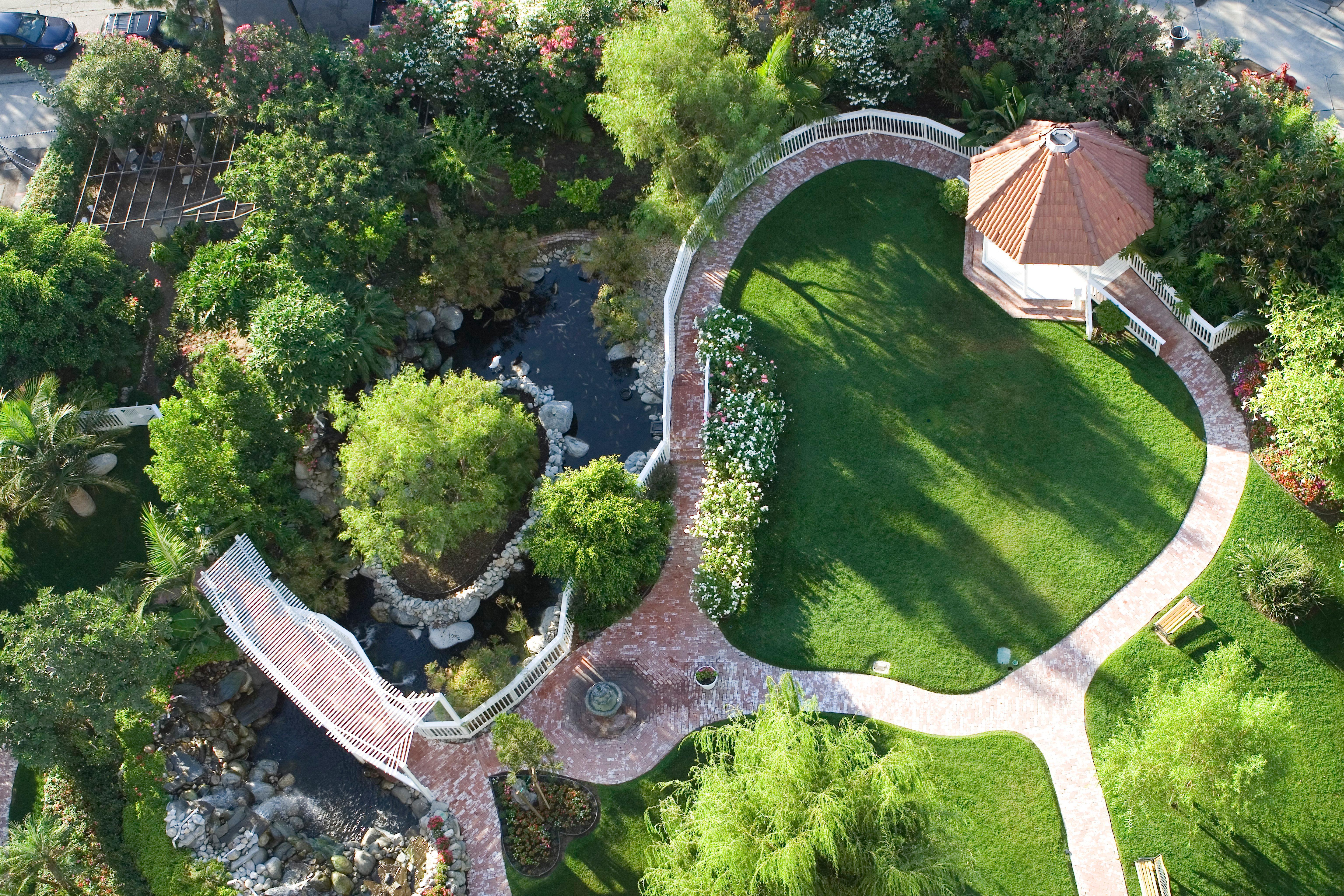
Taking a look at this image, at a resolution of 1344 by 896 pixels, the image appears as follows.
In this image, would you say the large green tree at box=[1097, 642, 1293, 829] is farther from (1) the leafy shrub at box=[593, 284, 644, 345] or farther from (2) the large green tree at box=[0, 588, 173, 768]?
(2) the large green tree at box=[0, 588, 173, 768]

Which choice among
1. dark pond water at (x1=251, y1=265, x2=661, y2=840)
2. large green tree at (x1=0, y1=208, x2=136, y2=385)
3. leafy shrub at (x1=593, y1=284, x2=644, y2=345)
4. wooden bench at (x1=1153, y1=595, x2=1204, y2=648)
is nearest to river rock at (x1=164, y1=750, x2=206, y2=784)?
dark pond water at (x1=251, y1=265, x2=661, y2=840)

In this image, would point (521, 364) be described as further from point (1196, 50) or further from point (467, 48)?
point (1196, 50)

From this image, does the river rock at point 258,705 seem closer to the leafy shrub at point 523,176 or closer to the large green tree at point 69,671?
the large green tree at point 69,671

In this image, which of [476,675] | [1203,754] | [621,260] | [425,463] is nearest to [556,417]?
[425,463]

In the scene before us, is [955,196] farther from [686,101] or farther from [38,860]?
[38,860]

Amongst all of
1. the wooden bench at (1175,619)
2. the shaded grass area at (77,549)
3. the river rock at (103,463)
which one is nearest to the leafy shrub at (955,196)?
the wooden bench at (1175,619)
